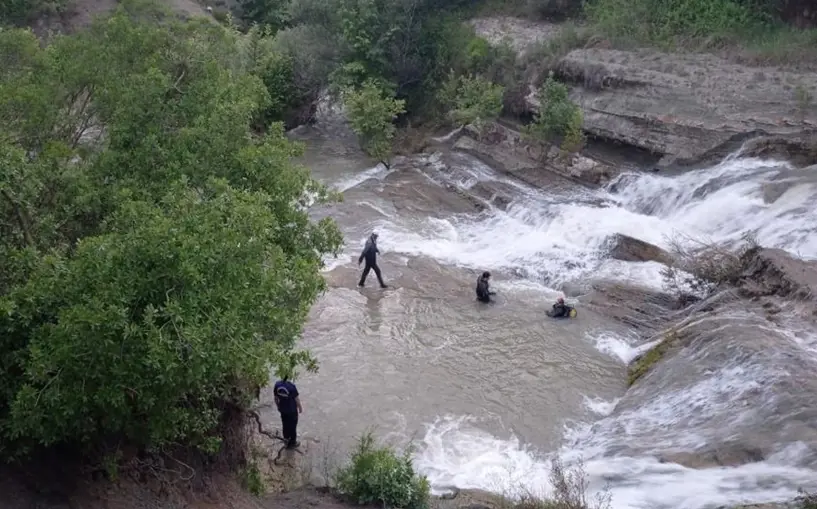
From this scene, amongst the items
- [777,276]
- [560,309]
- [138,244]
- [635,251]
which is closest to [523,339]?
[560,309]

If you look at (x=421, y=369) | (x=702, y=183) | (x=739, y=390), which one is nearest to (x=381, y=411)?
(x=421, y=369)

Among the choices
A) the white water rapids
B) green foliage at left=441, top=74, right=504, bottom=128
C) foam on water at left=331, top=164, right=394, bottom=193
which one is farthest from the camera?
green foliage at left=441, top=74, right=504, bottom=128

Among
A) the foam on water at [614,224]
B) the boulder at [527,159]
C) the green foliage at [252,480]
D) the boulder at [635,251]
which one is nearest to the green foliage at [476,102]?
the boulder at [527,159]

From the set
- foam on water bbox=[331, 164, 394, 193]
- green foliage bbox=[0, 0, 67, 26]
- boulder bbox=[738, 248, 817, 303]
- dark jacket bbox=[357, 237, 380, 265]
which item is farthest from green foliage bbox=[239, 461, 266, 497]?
green foliage bbox=[0, 0, 67, 26]

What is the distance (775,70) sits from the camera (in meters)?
23.0

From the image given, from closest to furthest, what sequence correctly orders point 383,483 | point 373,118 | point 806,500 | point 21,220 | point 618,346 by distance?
point 806,500
point 21,220
point 383,483
point 618,346
point 373,118

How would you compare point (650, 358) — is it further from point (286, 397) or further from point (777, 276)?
point (286, 397)

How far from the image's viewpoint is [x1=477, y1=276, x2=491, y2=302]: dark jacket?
16420 millimetres

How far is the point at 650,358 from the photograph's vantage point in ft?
44.7

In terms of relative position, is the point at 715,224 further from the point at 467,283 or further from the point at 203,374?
the point at 203,374

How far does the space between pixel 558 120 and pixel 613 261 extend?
6.26 metres

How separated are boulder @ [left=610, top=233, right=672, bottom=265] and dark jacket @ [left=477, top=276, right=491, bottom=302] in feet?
11.0

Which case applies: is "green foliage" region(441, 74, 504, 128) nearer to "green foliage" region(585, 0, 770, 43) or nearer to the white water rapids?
the white water rapids

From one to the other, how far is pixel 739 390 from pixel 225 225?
7.56 meters
